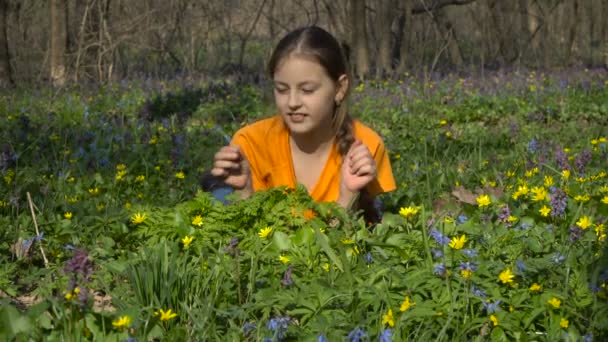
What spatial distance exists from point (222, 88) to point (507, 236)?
25.5 feet

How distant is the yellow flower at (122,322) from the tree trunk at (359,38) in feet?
34.2

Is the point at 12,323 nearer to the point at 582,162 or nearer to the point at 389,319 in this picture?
the point at 389,319

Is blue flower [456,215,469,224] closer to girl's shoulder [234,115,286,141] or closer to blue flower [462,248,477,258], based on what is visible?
blue flower [462,248,477,258]

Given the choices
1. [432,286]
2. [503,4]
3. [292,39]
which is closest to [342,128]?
[292,39]

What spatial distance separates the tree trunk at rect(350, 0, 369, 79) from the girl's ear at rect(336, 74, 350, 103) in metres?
8.48

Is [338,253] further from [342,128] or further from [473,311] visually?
[342,128]

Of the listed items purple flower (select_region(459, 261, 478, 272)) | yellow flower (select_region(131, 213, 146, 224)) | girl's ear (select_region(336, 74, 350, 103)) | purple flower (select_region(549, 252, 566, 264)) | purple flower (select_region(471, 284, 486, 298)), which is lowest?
yellow flower (select_region(131, 213, 146, 224))

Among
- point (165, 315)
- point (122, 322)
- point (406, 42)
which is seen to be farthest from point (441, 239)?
point (406, 42)

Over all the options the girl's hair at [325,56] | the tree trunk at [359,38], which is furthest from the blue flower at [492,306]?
the tree trunk at [359,38]

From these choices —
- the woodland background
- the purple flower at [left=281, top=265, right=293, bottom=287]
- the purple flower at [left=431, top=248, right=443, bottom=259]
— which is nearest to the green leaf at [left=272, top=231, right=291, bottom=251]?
the purple flower at [left=281, top=265, right=293, bottom=287]

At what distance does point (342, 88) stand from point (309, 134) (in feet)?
0.92

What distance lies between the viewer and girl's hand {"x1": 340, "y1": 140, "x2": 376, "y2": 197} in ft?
10.9

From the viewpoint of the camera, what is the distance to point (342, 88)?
12.8 ft

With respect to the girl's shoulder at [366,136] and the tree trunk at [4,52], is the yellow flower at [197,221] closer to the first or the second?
the girl's shoulder at [366,136]
